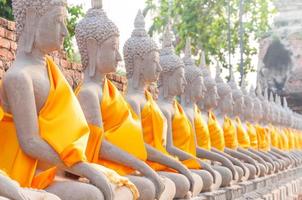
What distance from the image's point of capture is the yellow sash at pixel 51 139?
3467 mm

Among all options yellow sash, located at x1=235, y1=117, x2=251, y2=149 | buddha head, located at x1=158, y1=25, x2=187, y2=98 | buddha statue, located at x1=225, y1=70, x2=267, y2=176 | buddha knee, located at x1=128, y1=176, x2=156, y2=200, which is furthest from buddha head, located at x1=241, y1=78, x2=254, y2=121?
buddha knee, located at x1=128, y1=176, x2=156, y2=200

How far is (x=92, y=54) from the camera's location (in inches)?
176

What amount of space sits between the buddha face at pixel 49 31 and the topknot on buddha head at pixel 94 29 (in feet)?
2.43

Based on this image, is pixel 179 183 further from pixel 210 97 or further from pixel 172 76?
pixel 210 97

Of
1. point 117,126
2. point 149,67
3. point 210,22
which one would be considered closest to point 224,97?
point 149,67

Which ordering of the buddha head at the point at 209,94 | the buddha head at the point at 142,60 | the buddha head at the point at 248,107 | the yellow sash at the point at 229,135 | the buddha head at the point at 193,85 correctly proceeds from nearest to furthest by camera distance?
the buddha head at the point at 142,60 → the buddha head at the point at 193,85 → the buddha head at the point at 209,94 → the yellow sash at the point at 229,135 → the buddha head at the point at 248,107

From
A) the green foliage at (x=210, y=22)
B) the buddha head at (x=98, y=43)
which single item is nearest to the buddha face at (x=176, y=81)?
the buddha head at (x=98, y=43)

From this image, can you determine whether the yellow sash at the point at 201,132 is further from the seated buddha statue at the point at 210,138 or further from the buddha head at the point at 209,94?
the buddha head at the point at 209,94

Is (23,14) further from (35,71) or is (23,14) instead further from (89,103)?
(89,103)

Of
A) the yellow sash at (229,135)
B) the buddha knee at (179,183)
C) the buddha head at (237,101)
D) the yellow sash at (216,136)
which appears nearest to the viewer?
the buddha knee at (179,183)

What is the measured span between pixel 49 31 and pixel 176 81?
249 cm

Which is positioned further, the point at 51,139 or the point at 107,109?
the point at 107,109

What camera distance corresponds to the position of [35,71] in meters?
3.57

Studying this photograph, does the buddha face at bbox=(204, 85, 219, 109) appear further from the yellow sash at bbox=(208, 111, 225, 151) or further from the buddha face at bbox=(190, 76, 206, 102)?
the buddha face at bbox=(190, 76, 206, 102)
